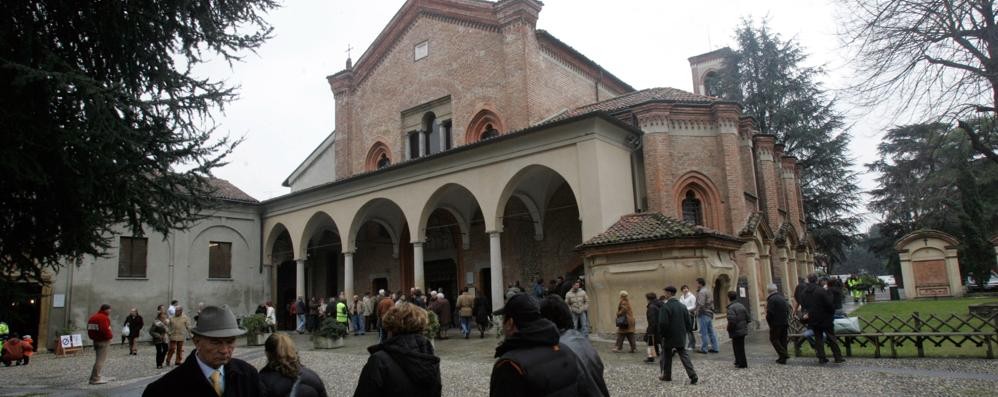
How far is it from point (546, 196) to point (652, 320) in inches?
355

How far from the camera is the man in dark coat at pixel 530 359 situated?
288cm

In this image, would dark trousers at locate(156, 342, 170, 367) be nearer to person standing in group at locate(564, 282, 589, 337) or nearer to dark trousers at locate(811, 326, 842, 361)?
person standing in group at locate(564, 282, 589, 337)

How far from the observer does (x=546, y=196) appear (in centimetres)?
→ 1995

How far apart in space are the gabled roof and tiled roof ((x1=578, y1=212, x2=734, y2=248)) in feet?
50.3

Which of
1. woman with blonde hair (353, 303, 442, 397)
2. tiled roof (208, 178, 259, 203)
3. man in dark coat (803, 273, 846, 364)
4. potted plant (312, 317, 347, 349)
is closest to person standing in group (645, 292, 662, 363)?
man in dark coat (803, 273, 846, 364)

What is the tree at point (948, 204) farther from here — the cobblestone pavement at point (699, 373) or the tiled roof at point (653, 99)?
the cobblestone pavement at point (699, 373)

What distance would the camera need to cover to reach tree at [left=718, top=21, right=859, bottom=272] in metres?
31.0

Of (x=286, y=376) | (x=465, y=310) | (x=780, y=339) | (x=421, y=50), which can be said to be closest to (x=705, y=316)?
(x=780, y=339)

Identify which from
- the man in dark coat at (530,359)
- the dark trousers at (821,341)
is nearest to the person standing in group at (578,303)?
the dark trousers at (821,341)

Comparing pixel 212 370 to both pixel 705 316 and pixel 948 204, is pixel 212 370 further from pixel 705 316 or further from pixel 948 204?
pixel 948 204

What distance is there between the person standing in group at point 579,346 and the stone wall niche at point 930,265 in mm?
31204

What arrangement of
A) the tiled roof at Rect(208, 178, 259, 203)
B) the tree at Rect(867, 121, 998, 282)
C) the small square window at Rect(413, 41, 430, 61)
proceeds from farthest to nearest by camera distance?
the tree at Rect(867, 121, 998, 282) < the tiled roof at Rect(208, 178, 259, 203) < the small square window at Rect(413, 41, 430, 61)

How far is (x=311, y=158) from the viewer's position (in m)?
28.0

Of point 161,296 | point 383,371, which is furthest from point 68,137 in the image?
point 161,296
